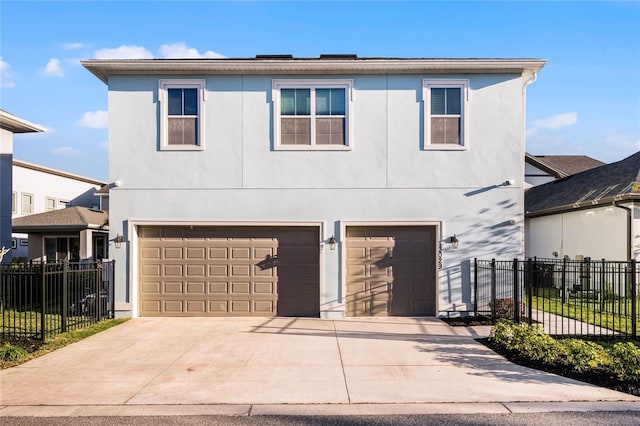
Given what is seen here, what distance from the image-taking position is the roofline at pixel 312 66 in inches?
523

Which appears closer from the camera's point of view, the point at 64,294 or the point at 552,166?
the point at 64,294

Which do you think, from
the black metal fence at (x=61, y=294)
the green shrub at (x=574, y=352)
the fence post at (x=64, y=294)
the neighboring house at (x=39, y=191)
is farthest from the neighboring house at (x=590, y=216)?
the neighboring house at (x=39, y=191)

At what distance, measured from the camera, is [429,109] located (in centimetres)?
1363

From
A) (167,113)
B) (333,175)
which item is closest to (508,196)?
(333,175)

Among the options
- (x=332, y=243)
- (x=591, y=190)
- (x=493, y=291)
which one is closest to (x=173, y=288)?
(x=332, y=243)

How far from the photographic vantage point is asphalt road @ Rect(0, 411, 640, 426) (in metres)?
6.01

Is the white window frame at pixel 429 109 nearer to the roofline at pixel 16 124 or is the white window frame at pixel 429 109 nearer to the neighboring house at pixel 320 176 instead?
the neighboring house at pixel 320 176

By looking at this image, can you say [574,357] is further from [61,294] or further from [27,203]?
[27,203]

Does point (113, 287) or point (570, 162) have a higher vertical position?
point (570, 162)

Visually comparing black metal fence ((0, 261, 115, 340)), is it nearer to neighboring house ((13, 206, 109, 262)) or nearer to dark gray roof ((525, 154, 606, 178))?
neighboring house ((13, 206, 109, 262))

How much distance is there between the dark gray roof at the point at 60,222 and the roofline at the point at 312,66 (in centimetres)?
1112

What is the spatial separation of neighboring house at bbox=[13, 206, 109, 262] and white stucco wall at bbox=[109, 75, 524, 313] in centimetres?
938

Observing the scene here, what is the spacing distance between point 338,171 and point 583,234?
10.7m

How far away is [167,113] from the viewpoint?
13.7 meters
